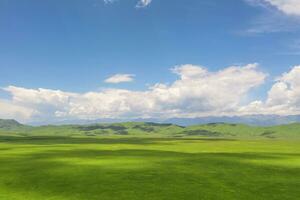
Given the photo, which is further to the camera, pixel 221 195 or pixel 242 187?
pixel 242 187

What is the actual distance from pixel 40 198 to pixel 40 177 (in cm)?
1408

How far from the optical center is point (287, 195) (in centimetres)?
3894

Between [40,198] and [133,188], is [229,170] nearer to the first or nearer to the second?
[133,188]

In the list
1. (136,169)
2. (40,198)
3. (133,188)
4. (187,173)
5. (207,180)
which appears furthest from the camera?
(136,169)

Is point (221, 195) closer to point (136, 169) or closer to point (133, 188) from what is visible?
point (133, 188)

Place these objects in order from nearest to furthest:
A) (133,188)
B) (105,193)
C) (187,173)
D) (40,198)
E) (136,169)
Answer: (40,198) → (105,193) → (133,188) → (187,173) → (136,169)

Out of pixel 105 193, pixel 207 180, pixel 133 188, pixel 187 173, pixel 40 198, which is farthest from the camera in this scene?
pixel 187 173

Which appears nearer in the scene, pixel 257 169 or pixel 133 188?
pixel 133 188

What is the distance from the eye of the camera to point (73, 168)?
60.5 m

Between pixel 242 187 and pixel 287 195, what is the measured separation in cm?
560

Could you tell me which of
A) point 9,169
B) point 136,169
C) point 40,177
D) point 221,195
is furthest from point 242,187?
point 9,169

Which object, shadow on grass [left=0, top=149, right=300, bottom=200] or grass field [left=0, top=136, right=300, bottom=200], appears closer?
grass field [left=0, top=136, right=300, bottom=200]

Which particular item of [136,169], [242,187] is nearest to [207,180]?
[242,187]

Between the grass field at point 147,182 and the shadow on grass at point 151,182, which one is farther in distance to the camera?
the shadow on grass at point 151,182
